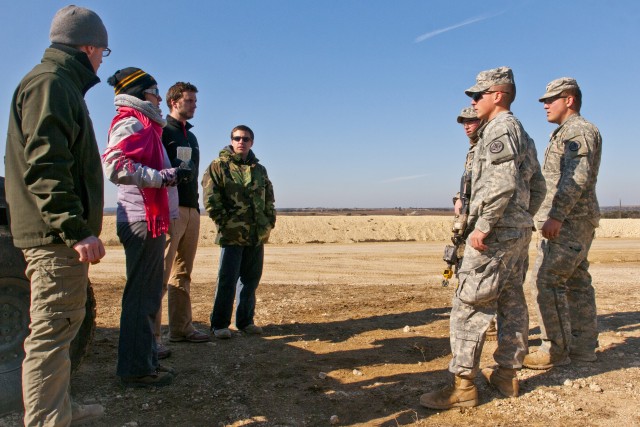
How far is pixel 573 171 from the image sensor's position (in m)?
4.64

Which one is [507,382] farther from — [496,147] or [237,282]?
[237,282]

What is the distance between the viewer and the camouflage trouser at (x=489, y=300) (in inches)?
148

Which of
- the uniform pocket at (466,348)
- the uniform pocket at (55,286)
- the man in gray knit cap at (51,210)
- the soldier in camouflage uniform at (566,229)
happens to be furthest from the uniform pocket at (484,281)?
the uniform pocket at (55,286)

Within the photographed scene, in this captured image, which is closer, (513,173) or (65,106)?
(65,106)

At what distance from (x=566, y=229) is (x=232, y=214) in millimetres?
3287

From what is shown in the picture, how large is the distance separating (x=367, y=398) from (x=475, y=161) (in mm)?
1935

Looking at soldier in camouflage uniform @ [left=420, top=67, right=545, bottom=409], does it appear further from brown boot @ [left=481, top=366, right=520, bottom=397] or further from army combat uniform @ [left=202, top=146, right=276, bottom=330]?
army combat uniform @ [left=202, top=146, right=276, bottom=330]

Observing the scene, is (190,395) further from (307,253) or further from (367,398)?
(307,253)

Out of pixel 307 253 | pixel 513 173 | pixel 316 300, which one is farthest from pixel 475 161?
pixel 307 253

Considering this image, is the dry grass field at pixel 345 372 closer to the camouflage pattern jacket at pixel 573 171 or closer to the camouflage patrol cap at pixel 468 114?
the camouflage pattern jacket at pixel 573 171

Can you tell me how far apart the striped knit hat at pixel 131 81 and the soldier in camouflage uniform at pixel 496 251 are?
256 centimetres

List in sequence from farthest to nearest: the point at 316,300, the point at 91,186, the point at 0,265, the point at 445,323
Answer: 1. the point at 316,300
2. the point at 445,323
3. the point at 0,265
4. the point at 91,186

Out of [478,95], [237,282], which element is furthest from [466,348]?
[237,282]

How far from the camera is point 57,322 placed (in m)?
2.81
